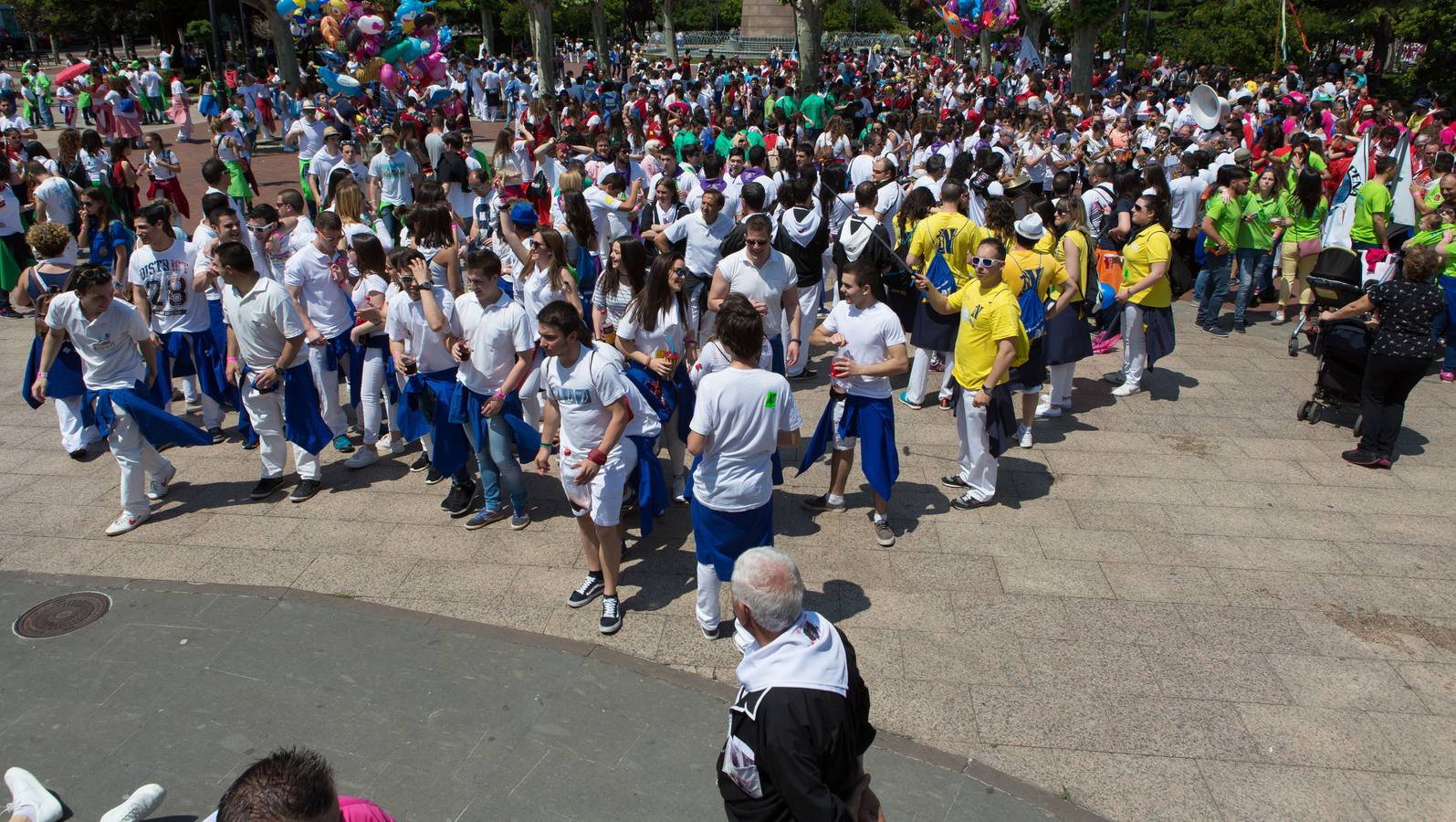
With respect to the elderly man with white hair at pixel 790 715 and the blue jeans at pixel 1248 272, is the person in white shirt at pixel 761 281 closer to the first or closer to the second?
the elderly man with white hair at pixel 790 715

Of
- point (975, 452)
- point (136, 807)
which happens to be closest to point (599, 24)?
point (975, 452)

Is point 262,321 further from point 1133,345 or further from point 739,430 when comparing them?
point 1133,345

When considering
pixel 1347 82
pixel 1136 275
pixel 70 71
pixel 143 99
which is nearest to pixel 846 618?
pixel 1136 275

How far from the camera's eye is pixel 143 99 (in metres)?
28.4

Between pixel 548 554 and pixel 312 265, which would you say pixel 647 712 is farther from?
pixel 312 265

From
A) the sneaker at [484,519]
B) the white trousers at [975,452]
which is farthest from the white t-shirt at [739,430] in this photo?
the sneaker at [484,519]

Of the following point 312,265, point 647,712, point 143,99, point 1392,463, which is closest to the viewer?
point 647,712

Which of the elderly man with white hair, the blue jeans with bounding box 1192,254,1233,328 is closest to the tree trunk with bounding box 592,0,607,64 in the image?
the blue jeans with bounding box 1192,254,1233,328

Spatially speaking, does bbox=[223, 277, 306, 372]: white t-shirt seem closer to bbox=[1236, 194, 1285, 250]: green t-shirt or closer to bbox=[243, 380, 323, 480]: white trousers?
bbox=[243, 380, 323, 480]: white trousers

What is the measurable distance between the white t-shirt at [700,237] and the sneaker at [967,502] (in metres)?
2.82

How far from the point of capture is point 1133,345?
8734mm

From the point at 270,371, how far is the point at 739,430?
3.52 metres

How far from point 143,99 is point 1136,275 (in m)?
29.4

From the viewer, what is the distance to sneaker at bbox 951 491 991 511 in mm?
6621
